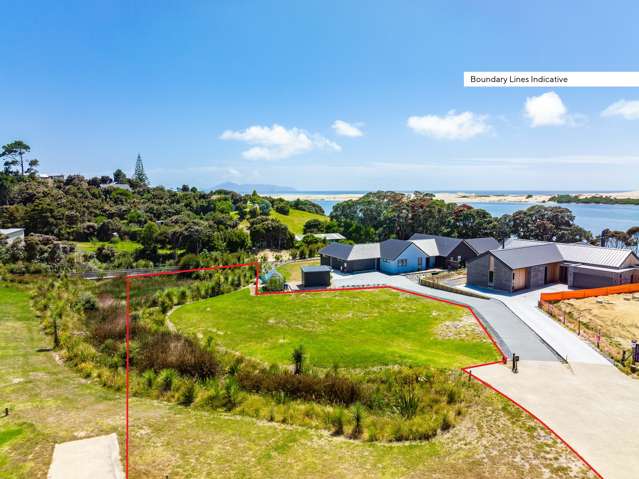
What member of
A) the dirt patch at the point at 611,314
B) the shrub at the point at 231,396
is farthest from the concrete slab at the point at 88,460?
the dirt patch at the point at 611,314

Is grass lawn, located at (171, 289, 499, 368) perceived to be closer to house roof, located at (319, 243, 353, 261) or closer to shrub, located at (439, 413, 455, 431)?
shrub, located at (439, 413, 455, 431)

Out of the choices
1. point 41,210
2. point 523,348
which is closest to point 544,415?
point 523,348

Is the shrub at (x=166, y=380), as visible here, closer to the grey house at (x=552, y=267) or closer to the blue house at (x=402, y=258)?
the grey house at (x=552, y=267)

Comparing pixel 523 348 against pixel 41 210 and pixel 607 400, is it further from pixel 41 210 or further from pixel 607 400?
pixel 41 210

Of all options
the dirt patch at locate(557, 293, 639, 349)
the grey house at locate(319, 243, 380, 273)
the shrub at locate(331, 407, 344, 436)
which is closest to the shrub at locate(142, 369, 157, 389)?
the shrub at locate(331, 407, 344, 436)

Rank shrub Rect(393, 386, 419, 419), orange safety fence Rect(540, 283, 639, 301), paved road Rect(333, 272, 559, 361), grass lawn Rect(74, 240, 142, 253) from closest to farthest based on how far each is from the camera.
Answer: shrub Rect(393, 386, 419, 419) < paved road Rect(333, 272, 559, 361) < orange safety fence Rect(540, 283, 639, 301) < grass lawn Rect(74, 240, 142, 253)

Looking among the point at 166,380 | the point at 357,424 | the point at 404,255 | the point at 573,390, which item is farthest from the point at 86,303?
the point at 573,390

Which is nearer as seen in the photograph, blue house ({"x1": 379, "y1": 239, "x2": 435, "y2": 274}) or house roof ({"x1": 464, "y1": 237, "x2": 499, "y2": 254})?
blue house ({"x1": 379, "y1": 239, "x2": 435, "y2": 274})
